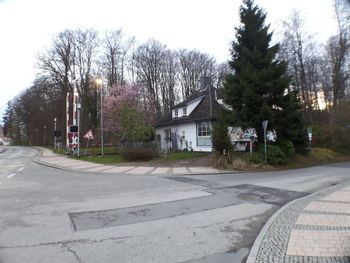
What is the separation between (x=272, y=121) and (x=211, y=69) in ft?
94.6

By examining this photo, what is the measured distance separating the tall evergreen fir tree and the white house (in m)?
6.53

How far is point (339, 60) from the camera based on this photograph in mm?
24453

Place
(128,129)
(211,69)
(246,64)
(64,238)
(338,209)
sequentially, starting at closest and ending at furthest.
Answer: (64,238), (338,209), (246,64), (128,129), (211,69)

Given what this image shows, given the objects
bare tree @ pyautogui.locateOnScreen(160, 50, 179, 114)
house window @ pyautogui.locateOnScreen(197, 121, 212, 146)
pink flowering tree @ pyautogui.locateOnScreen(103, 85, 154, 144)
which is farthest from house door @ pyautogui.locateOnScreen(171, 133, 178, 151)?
bare tree @ pyautogui.locateOnScreen(160, 50, 179, 114)

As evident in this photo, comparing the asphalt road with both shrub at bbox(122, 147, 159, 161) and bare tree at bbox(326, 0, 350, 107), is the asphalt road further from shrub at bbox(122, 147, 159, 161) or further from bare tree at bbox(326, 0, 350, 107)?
bare tree at bbox(326, 0, 350, 107)

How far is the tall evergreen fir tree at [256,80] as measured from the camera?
1520 centimetres

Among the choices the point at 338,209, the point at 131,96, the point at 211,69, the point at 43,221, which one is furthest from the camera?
the point at 211,69

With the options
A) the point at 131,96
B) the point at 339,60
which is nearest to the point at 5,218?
the point at 131,96

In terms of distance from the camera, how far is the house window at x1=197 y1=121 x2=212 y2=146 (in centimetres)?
2327

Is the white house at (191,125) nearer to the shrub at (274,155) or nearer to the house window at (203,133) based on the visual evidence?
the house window at (203,133)

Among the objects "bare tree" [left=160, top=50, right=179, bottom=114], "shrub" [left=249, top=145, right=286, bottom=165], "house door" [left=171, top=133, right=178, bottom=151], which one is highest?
"bare tree" [left=160, top=50, right=179, bottom=114]

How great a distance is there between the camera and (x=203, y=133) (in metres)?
24.0

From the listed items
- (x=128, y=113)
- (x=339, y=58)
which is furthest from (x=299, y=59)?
(x=128, y=113)

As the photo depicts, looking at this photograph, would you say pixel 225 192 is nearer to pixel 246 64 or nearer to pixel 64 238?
pixel 64 238
